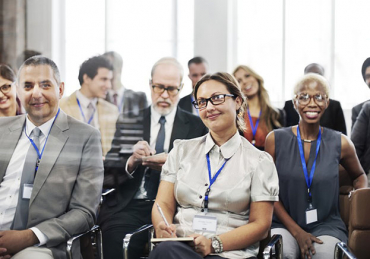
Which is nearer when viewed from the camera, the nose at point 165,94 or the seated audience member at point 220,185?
the seated audience member at point 220,185

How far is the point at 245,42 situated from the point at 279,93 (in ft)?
1.34

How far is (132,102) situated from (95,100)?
26cm

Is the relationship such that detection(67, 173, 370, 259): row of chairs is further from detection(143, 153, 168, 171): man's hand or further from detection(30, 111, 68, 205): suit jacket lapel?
detection(143, 153, 168, 171): man's hand

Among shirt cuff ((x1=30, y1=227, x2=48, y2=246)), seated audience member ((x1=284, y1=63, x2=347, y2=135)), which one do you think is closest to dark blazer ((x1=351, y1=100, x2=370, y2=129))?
seated audience member ((x1=284, y1=63, x2=347, y2=135))

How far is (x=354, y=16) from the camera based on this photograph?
311 centimetres

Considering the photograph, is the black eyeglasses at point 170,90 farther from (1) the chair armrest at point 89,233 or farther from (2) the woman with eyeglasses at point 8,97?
(1) the chair armrest at point 89,233

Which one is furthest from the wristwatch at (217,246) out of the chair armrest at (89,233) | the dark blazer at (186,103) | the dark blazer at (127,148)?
the dark blazer at (186,103)

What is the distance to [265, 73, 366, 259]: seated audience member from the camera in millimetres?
2486

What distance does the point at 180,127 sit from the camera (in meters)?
2.97

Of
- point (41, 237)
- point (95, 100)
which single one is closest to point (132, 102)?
point (95, 100)

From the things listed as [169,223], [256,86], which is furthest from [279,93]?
[169,223]

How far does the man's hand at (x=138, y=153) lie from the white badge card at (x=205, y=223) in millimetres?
922

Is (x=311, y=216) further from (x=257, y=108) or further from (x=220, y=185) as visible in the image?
(x=257, y=108)

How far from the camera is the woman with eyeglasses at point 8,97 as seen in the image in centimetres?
297
